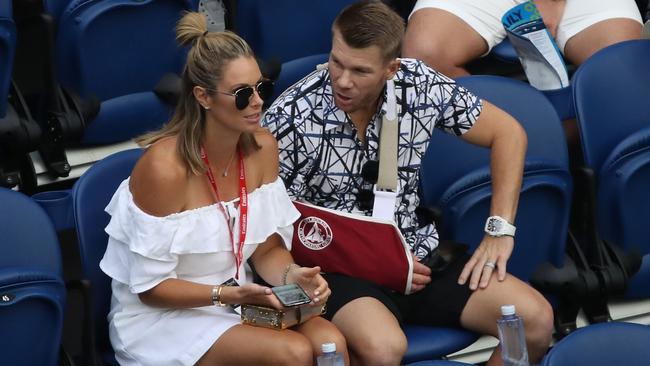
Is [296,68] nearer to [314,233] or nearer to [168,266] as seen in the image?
[314,233]

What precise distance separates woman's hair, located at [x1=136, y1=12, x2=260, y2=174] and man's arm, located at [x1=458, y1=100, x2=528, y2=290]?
769 millimetres

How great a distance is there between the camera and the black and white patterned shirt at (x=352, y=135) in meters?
3.37

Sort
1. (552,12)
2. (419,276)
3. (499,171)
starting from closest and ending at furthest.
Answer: (419,276)
(499,171)
(552,12)

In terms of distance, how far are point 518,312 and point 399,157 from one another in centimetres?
51

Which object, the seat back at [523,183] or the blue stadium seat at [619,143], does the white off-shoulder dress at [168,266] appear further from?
the blue stadium seat at [619,143]

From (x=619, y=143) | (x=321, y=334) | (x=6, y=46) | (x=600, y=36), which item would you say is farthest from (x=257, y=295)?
(x=600, y=36)

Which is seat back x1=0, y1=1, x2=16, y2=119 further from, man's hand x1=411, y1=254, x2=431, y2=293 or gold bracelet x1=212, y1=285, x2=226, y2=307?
man's hand x1=411, y1=254, x2=431, y2=293

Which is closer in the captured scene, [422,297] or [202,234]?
[202,234]

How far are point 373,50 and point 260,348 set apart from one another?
0.81 meters

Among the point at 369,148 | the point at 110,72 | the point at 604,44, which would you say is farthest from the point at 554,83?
the point at 110,72

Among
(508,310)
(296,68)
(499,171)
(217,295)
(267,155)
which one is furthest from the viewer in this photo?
(296,68)

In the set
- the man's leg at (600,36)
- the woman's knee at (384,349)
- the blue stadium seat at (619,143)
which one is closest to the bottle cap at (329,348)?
the woman's knee at (384,349)

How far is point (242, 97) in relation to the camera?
3066mm

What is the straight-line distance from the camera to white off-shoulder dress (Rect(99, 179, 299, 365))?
3035mm
